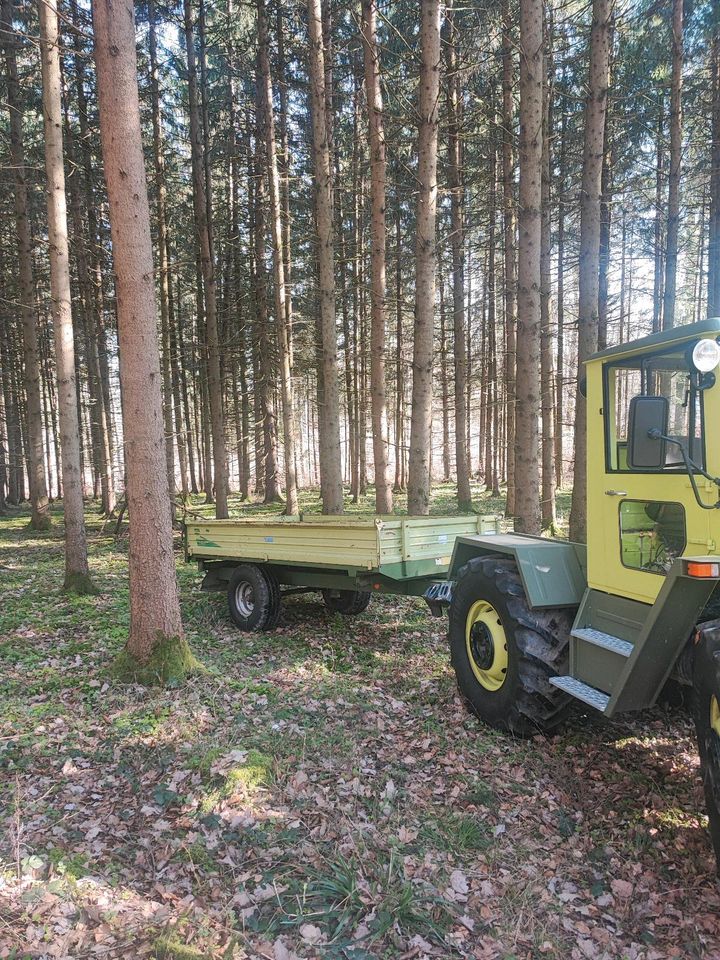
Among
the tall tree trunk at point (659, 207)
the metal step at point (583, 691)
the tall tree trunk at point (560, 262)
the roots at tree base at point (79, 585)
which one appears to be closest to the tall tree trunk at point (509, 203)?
the tall tree trunk at point (560, 262)

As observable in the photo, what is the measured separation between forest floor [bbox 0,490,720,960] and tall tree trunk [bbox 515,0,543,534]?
3.95 m

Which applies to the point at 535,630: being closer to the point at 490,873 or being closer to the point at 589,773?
the point at 589,773

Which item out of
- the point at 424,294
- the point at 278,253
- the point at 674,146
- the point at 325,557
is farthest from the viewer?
the point at 278,253

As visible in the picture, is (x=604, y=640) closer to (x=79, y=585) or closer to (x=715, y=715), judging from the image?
(x=715, y=715)

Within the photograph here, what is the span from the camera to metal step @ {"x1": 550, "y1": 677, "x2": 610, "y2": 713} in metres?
3.59

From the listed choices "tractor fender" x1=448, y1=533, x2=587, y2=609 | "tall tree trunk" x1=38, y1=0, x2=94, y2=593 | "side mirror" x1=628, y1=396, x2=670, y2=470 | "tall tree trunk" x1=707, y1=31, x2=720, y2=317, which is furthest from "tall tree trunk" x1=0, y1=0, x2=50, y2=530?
"tall tree trunk" x1=707, y1=31, x2=720, y2=317

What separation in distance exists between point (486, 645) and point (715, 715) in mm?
2070

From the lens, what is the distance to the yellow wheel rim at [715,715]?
275 cm

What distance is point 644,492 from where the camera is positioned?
3.66m

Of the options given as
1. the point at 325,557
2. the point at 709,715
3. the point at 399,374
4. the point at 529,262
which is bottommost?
the point at 709,715

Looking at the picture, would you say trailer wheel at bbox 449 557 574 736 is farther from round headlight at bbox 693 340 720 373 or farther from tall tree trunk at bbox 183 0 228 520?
tall tree trunk at bbox 183 0 228 520

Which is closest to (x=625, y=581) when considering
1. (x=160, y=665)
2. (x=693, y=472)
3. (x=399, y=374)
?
(x=693, y=472)

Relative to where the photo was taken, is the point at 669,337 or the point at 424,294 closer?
the point at 669,337

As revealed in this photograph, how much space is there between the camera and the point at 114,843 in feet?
10.8
